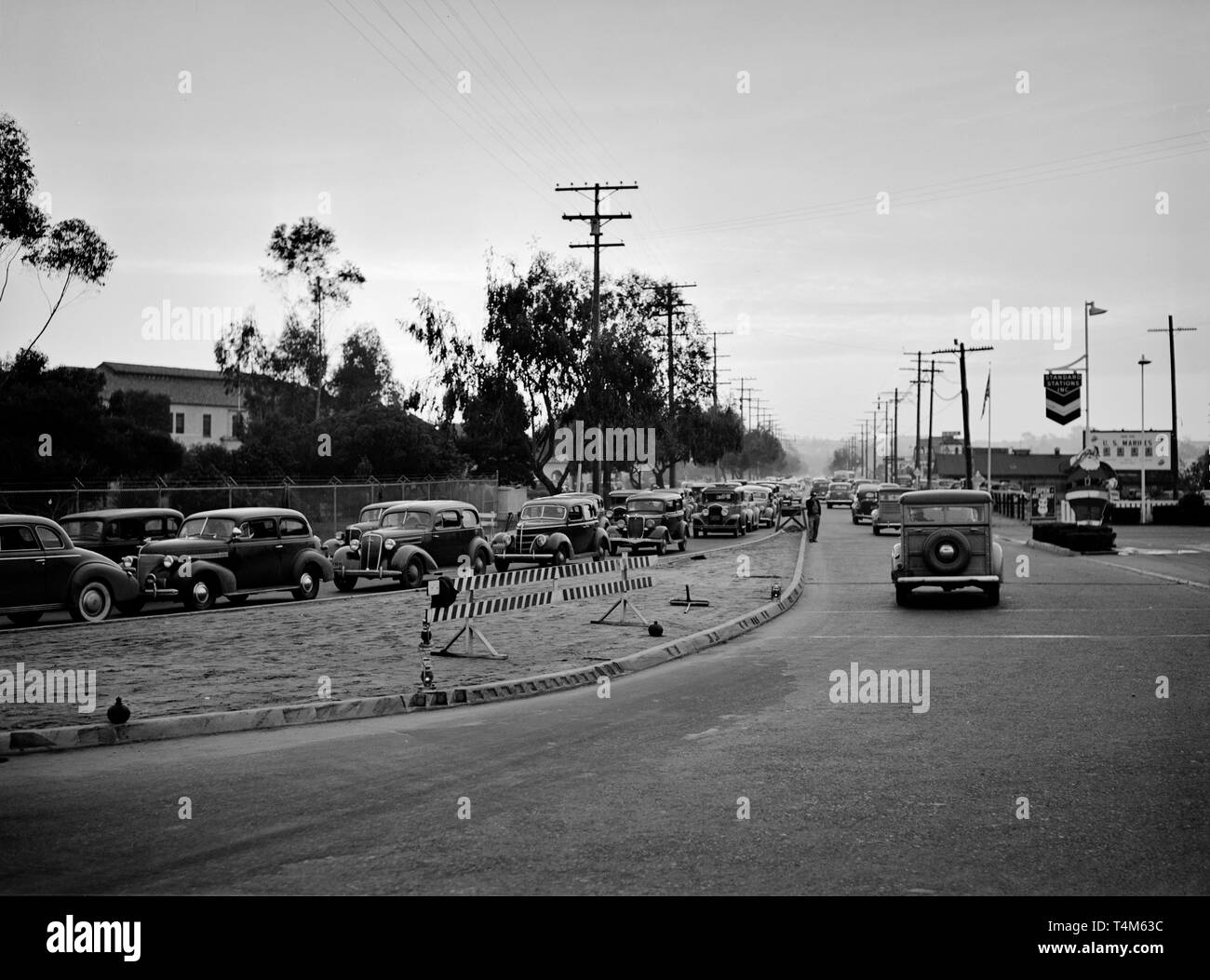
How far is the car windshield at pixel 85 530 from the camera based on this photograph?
883 inches

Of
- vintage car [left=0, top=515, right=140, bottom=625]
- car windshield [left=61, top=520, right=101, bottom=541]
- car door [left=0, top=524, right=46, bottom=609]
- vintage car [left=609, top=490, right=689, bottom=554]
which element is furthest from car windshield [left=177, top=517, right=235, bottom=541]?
vintage car [left=609, top=490, right=689, bottom=554]

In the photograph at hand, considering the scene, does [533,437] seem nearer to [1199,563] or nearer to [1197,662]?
[1199,563]

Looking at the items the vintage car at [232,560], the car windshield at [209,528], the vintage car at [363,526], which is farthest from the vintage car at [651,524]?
the car windshield at [209,528]

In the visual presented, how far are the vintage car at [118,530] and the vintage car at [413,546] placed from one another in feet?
12.1

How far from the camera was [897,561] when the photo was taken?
21703 millimetres

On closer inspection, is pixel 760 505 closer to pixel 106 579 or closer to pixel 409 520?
pixel 409 520

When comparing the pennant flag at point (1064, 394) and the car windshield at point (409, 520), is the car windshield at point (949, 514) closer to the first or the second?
the car windshield at point (409, 520)

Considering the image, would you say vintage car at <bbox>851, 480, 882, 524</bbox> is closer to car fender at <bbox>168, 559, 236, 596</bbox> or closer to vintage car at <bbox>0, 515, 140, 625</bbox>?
car fender at <bbox>168, 559, 236, 596</bbox>

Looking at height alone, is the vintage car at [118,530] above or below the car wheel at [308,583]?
above

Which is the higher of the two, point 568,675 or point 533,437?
point 533,437

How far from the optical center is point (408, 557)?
25.1 metres

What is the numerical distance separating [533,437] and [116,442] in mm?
18559

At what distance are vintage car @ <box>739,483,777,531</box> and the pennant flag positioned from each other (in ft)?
48.0
